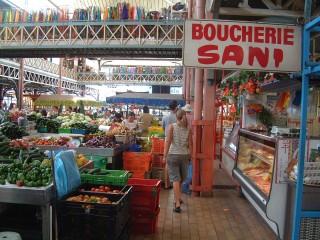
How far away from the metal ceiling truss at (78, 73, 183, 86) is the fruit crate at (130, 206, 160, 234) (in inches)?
1051

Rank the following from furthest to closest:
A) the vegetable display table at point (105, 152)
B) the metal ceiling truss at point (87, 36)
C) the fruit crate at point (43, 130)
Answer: the metal ceiling truss at point (87, 36) → the fruit crate at point (43, 130) → the vegetable display table at point (105, 152)

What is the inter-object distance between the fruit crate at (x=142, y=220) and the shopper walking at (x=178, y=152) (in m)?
1.02

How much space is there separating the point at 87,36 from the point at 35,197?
12758mm

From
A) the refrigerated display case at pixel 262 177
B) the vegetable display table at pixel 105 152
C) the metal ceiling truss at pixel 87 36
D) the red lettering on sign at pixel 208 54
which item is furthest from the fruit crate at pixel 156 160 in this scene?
the metal ceiling truss at pixel 87 36

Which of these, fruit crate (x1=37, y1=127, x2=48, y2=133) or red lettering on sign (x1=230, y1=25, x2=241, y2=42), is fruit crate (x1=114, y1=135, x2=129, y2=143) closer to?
fruit crate (x1=37, y1=127, x2=48, y2=133)

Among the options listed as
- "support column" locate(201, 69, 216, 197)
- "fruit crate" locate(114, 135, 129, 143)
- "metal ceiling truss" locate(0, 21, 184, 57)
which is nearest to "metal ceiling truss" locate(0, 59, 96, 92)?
"metal ceiling truss" locate(0, 21, 184, 57)

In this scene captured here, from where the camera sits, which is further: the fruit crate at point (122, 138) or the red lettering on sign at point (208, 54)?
the fruit crate at point (122, 138)

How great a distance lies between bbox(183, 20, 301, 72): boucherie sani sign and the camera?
2.77 metres

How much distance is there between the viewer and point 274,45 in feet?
9.17

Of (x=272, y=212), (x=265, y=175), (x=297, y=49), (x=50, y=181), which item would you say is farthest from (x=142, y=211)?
(x=297, y=49)

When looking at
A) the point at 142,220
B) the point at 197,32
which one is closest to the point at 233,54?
the point at 197,32

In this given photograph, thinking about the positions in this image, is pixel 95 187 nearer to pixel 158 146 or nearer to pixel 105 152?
pixel 105 152

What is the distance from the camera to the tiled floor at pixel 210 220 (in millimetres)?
4254

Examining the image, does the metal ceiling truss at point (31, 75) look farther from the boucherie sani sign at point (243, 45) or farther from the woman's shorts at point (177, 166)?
the boucherie sani sign at point (243, 45)
